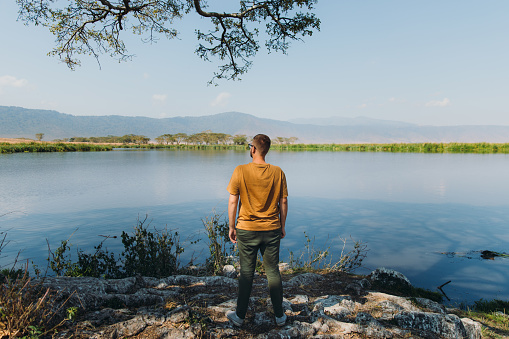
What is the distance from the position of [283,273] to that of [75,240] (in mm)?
6393

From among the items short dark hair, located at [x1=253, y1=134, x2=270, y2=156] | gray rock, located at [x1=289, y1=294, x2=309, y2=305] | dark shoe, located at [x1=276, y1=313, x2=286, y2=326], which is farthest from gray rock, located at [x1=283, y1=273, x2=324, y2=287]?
short dark hair, located at [x1=253, y1=134, x2=270, y2=156]

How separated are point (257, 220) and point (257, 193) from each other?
0.29m

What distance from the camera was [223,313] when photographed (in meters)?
3.39

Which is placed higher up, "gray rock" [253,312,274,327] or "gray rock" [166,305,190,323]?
"gray rock" [166,305,190,323]

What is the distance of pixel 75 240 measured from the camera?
28.0 feet

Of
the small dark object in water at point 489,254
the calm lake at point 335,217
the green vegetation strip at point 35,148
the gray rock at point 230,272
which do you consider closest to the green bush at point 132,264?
the gray rock at point 230,272

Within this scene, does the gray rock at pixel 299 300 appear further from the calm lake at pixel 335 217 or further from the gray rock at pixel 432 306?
the calm lake at pixel 335 217

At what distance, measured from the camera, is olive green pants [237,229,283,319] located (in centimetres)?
317

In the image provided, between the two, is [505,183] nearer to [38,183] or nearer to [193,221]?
[193,221]

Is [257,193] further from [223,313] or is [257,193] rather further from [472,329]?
[472,329]

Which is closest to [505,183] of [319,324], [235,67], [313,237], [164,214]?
[313,237]

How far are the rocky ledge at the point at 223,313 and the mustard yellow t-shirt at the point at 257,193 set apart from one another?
107 centimetres

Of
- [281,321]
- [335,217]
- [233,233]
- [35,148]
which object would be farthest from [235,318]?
[35,148]

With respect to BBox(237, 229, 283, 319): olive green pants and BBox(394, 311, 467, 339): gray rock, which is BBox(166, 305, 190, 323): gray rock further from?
BBox(394, 311, 467, 339): gray rock
